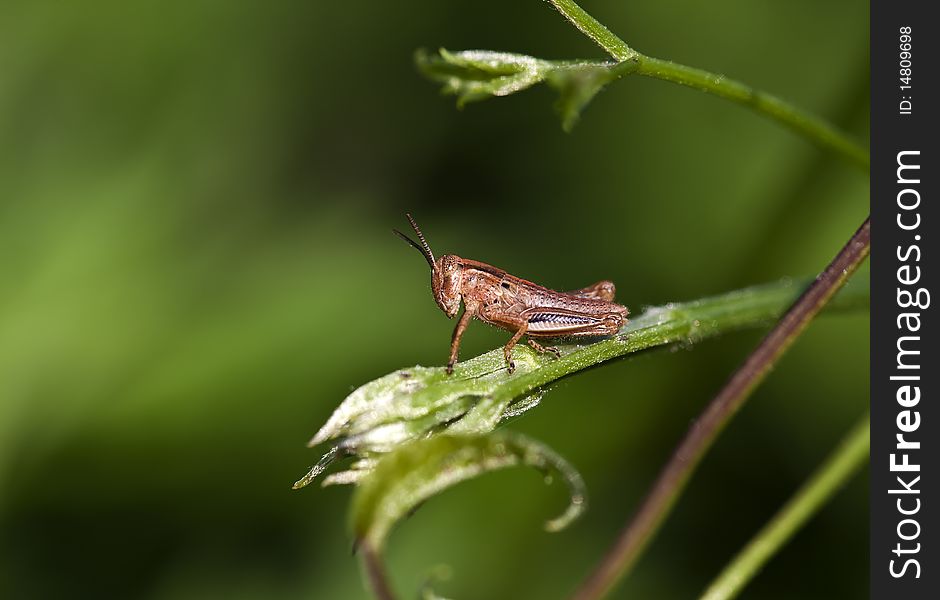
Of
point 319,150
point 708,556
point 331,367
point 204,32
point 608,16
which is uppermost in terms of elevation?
point 608,16

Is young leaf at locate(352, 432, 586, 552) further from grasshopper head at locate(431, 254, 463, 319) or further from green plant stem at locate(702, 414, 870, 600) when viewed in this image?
grasshopper head at locate(431, 254, 463, 319)

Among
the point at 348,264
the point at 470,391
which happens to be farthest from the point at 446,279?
the point at 348,264

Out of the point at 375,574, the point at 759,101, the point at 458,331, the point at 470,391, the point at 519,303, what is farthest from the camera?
the point at 519,303

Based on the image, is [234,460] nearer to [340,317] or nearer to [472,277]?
[340,317]

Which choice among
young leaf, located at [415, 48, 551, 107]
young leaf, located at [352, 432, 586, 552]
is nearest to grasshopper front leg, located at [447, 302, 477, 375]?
young leaf, located at [352, 432, 586, 552]

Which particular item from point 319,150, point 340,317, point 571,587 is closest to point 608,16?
point 319,150

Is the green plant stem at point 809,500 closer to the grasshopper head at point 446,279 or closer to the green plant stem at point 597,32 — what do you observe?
the grasshopper head at point 446,279

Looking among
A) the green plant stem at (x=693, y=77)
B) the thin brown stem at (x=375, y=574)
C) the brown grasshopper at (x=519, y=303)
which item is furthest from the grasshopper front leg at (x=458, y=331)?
the green plant stem at (x=693, y=77)

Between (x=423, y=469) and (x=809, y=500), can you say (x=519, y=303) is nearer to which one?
(x=809, y=500)
